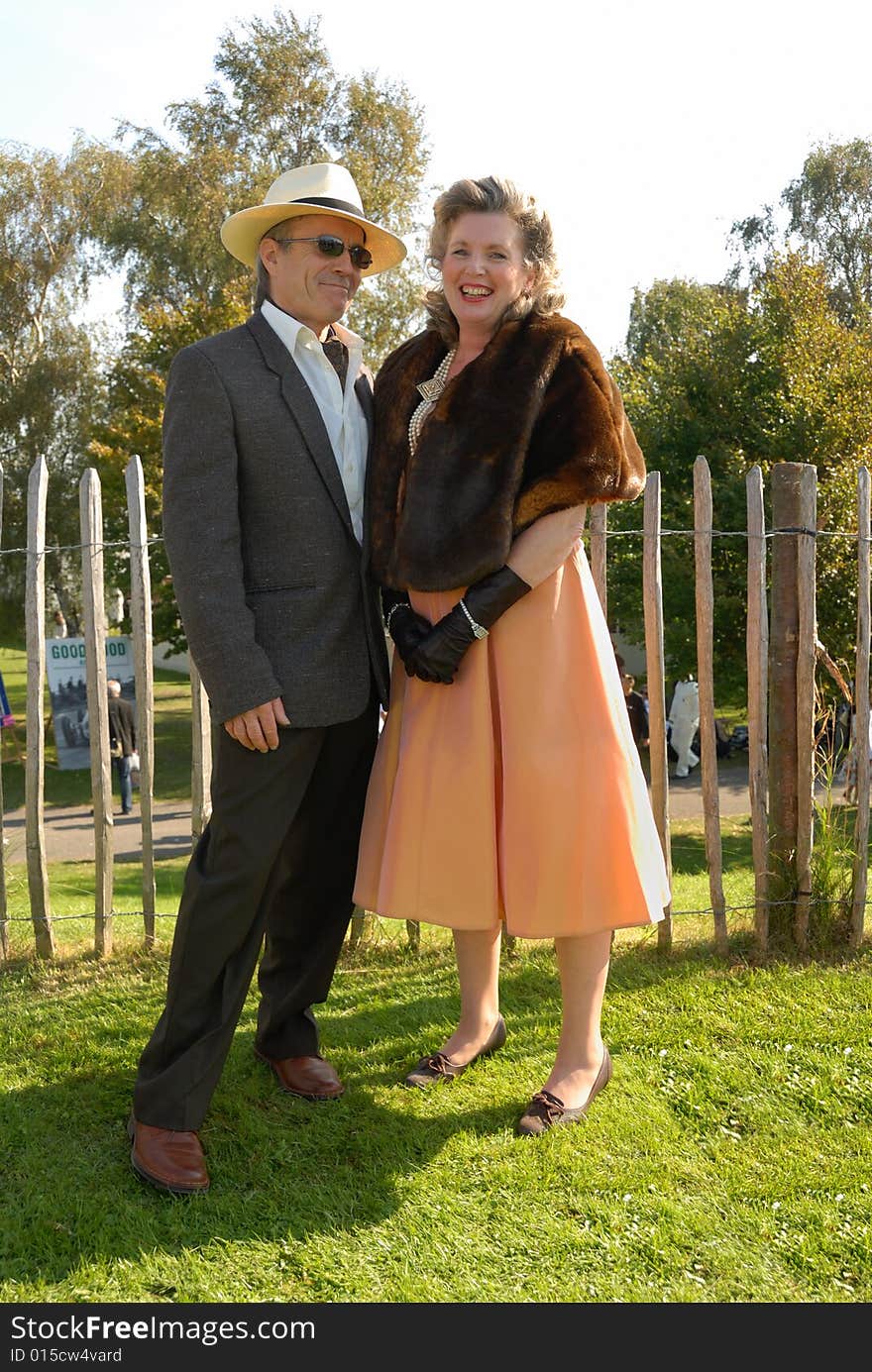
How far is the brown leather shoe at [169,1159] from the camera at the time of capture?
2.78m

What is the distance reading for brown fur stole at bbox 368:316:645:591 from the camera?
287 cm

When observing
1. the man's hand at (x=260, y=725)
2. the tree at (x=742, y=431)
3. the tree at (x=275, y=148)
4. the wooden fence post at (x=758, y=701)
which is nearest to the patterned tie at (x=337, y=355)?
the man's hand at (x=260, y=725)

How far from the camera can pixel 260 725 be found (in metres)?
2.81

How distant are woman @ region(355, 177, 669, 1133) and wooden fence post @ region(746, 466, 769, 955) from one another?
4.49 ft

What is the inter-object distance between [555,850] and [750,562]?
1.89 m

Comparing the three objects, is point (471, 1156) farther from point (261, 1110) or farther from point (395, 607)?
point (395, 607)

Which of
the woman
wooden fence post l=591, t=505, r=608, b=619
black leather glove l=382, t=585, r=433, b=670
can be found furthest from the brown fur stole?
wooden fence post l=591, t=505, r=608, b=619

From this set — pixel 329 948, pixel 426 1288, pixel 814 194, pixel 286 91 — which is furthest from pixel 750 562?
pixel 814 194

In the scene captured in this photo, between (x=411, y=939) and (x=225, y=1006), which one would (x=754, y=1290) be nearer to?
(x=225, y=1006)

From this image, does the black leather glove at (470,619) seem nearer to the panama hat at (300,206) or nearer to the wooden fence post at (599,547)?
the panama hat at (300,206)

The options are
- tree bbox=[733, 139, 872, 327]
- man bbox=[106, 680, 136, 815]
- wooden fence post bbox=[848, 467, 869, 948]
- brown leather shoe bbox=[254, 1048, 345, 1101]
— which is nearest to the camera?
brown leather shoe bbox=[254, 1048, 345, 1101]

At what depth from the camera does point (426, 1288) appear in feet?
7.97

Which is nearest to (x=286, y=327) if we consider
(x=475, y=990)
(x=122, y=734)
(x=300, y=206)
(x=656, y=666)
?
(x=300, y=206)

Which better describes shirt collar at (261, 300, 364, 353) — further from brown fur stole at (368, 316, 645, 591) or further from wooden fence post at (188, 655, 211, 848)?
wooden fence post at (188, 655, 211, 848)
